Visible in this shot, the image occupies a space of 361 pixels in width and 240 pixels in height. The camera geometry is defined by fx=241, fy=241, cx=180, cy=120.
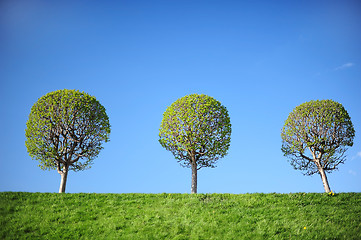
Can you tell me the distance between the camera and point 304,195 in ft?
57.4

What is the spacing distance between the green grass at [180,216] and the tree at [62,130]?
577 centimetres

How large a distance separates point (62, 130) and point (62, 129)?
10 centimetres

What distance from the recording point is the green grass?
12.7 meters

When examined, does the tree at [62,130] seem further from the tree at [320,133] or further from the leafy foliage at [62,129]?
the tree at [320,133]

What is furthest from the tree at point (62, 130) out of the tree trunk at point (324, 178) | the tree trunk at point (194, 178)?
the tree trunk at point (324, 178)

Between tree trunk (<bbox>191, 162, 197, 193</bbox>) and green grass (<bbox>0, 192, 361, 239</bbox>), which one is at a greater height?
tree trunk (<bbox>191, 162, 197, 193</bbox>)

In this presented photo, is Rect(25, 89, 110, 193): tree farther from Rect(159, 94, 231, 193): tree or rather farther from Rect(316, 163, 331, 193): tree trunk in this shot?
Rect(316, 163, 331, 193): tree trunk

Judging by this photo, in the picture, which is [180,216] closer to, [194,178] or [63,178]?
[194,178]

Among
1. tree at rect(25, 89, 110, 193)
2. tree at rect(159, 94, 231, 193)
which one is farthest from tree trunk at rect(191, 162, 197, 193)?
tree at rect(25, 89, 110, 193)

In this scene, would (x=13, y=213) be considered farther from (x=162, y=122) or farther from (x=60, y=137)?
(x=162, y=122)

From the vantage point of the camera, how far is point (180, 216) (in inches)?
565

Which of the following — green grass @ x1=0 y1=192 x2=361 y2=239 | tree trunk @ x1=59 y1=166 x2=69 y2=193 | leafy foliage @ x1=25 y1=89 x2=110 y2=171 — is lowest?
green grass @ x1=0 y1=192 x2=361 y2=239

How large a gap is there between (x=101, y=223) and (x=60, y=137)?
528 inches

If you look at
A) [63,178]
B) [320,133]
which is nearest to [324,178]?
[320,133]
